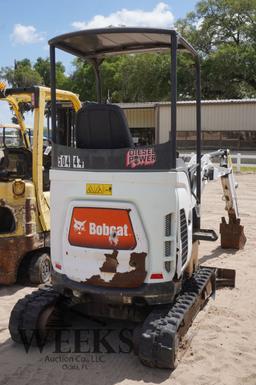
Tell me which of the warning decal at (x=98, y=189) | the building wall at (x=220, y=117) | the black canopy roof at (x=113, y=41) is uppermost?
the building wall at (x=220, y=117)

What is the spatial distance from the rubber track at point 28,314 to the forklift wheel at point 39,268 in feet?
4.76

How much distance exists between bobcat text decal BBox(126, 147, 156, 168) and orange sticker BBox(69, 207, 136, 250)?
401mm

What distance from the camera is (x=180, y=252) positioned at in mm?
4340

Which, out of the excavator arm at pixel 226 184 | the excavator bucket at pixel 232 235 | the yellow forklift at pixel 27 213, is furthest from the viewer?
the excavator bucket at pixel 232 235

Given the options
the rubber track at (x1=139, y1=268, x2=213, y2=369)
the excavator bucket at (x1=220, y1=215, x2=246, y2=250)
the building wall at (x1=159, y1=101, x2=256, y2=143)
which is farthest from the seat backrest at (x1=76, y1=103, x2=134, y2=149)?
the building wall at (x1=159, y1=101, x2=256, y2=143)

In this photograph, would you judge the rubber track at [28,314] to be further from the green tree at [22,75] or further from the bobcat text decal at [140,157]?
the green tree at [22,75]

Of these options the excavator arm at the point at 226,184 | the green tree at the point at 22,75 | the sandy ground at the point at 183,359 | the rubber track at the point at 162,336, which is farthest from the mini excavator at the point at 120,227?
the green tree at the point at 22,75

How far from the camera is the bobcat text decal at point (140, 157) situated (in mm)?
4086

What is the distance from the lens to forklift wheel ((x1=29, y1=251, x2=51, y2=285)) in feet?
20.6

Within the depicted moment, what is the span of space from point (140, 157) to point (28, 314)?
1.80 m

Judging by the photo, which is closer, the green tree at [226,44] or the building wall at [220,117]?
the building wall at [220,117]

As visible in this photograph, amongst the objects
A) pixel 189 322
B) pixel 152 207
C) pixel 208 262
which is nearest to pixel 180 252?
pixel 152 207

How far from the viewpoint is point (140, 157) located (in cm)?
411

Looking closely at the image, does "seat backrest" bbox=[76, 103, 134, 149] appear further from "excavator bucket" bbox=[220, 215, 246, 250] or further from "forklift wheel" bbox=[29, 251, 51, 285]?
"excavator bucket" bbox=[220, 215, 246, 250]
